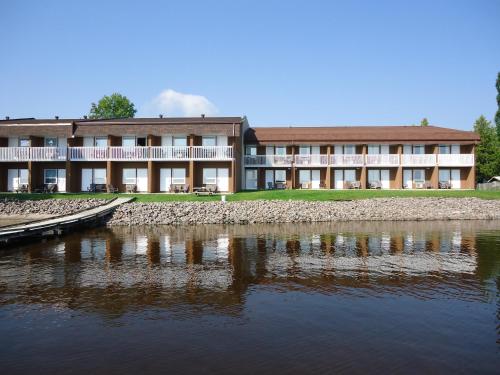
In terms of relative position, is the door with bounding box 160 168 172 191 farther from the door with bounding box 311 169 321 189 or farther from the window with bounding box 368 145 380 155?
the window with bounding box 368 145 380 155

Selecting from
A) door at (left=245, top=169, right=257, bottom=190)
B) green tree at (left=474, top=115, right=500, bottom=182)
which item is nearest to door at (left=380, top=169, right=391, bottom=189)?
door at (left=245, top=169, right=257, bottom=190)

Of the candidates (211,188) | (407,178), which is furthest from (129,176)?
(407,178)

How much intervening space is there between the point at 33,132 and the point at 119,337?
33.3m

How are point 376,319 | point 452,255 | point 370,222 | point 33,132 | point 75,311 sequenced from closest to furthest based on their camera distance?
point 376,319 < point 75,311 < point 452,255 < point 370,222 < point 33,132

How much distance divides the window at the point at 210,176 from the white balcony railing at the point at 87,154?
8.86 m

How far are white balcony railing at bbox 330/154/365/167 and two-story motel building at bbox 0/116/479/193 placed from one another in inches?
3.8

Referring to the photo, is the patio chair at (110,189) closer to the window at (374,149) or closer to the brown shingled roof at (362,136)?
the brown shingled roof at (362,136)

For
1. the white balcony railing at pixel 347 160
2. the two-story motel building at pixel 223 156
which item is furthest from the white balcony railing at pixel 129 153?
the white balcony railing at pixel 347 160

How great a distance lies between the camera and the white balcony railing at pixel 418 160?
134 ft

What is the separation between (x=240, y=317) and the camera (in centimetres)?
1004

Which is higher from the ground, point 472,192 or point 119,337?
point 472,192

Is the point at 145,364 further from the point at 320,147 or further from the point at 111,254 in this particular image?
the point at 320,147

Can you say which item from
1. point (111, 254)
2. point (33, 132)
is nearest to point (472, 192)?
point (111, 254)

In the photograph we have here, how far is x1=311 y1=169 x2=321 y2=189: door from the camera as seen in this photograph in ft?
140
